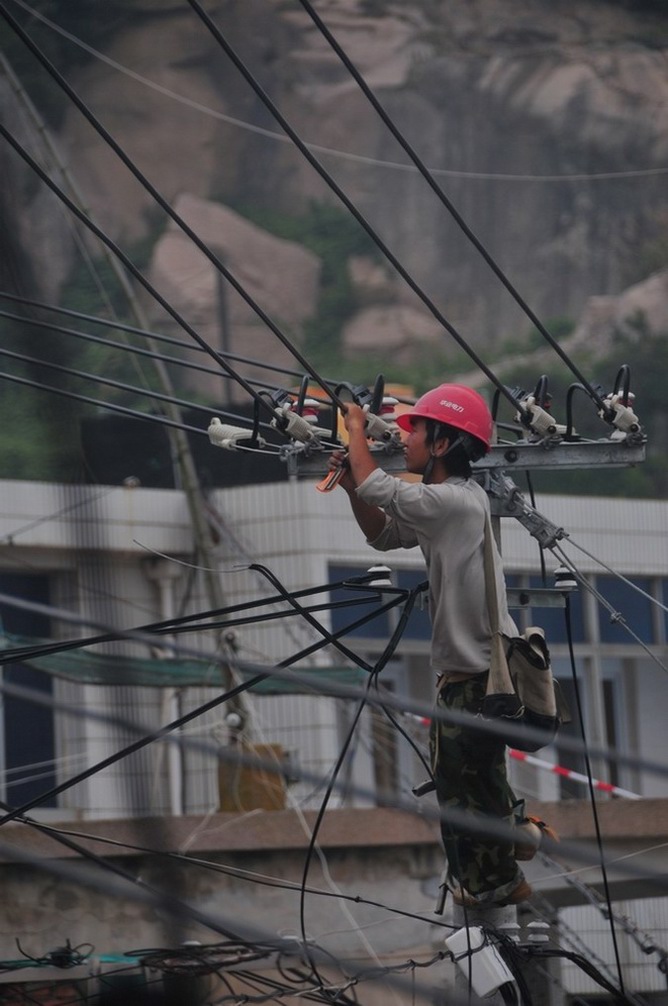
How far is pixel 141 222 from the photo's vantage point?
55906 mm

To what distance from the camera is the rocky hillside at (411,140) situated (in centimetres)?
5722

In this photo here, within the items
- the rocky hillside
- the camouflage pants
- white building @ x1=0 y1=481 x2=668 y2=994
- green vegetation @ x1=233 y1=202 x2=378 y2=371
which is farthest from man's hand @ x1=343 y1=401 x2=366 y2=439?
green vegetation @ x1=233 y1=202 x2=378 y2=371

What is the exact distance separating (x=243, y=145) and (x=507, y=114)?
30.2 feet

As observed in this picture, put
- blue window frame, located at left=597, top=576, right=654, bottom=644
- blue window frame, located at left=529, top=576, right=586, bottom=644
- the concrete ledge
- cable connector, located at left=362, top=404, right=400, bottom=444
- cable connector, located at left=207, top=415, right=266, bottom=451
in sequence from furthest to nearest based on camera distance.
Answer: blue window frame, located at left=597, top=576, right=654, bottom=644 → blue window frame, located at left=529, top=576, right=586, bottom=644 → the concrete ledge → cable connector, located at left=207, top=415, right=266, bottom=451 → cable connector, located at left=362, top=404, right=400, bottom=444

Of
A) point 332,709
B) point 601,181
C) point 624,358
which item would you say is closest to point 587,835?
point 332,709

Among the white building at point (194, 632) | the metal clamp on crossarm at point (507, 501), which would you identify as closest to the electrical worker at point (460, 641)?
the metal clamp on crossarm at point (507, 501)

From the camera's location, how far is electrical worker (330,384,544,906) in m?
7.05

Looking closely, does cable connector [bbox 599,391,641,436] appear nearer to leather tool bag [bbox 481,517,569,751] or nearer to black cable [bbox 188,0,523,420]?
black cable [bbox 188,0,523,420]

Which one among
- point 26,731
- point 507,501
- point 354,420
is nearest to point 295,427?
point 354,420

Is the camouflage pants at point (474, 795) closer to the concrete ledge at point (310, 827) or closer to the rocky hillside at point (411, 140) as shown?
the concrete ledge at point (310, 827)

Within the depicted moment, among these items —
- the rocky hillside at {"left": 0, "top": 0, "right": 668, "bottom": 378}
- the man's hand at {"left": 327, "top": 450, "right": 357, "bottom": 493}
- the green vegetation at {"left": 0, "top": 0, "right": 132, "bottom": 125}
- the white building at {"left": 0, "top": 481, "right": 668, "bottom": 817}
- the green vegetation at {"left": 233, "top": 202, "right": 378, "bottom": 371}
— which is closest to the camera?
the man's hand at {"left": 327, "top": 450, "right": 357, "bottom": 493}

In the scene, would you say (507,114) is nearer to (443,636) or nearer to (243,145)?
(243,145)

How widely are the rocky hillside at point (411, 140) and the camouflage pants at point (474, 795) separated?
163 ft

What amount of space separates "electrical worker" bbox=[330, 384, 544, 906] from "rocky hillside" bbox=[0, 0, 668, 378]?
162 ft
